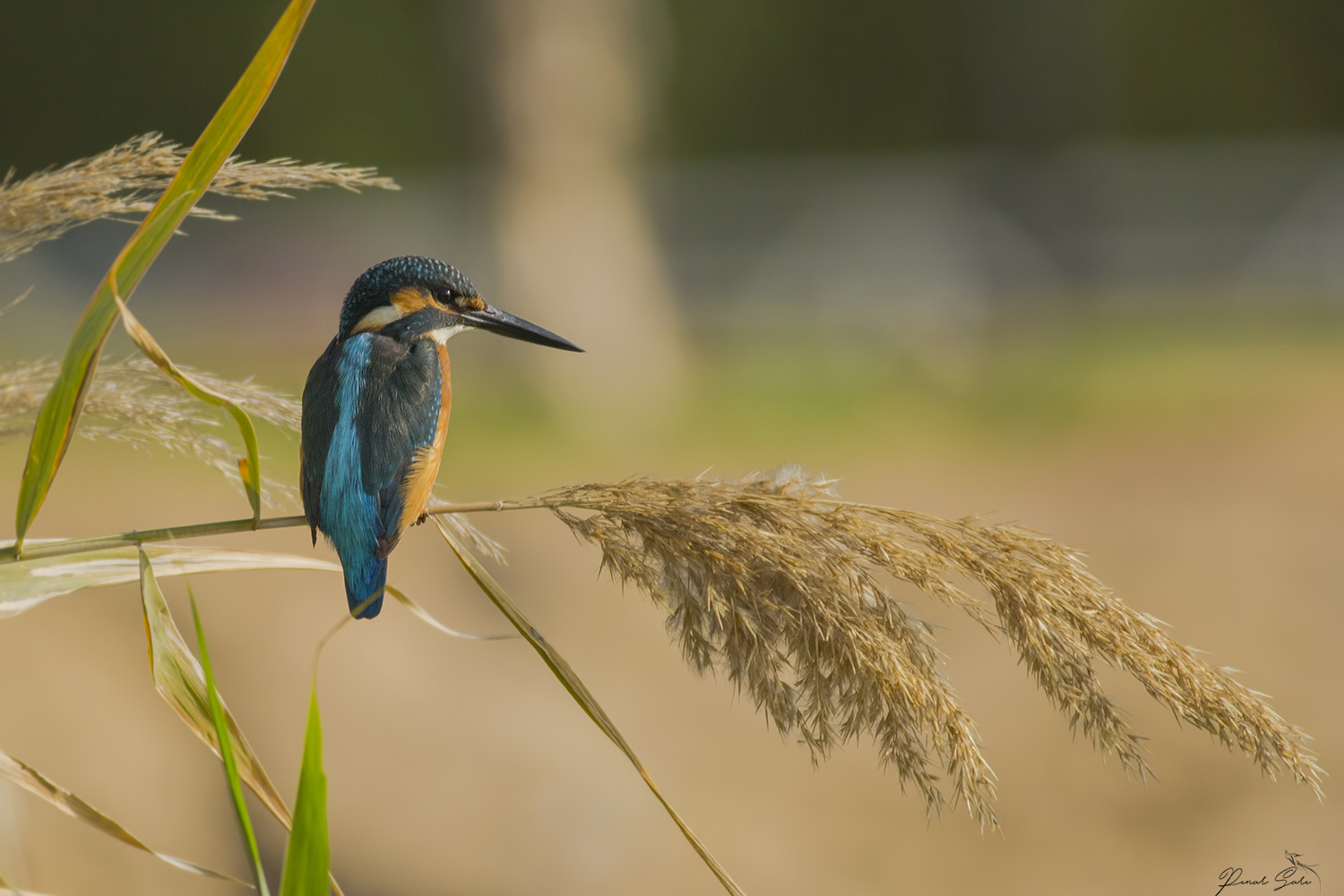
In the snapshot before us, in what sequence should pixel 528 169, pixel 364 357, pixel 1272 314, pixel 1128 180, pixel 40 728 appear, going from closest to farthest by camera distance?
1. pixel 364 357
2. pixel 40 728
3. pixel 528 169
4. pixel 1272 314
5. pixel 1128 180

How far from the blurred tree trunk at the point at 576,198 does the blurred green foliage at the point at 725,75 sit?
731 centimetres

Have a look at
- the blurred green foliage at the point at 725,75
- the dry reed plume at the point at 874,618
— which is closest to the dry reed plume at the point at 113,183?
the dry reed plume at the point at 874,618

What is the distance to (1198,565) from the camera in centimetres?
342

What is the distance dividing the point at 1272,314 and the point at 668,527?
27.0 feet

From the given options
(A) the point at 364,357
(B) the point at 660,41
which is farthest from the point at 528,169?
(A) the point at 364,357

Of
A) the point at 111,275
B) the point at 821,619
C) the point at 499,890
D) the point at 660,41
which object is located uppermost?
the point at 660,41

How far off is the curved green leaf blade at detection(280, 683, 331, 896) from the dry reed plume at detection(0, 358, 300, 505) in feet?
1.38

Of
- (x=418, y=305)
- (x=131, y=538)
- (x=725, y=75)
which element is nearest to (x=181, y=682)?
(x=131, y=538)

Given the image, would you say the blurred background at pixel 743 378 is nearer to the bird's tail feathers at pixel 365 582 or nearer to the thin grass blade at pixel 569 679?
the bird's tail feathers at pixel 365 582

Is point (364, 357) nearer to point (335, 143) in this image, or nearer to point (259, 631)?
point (259, 631)

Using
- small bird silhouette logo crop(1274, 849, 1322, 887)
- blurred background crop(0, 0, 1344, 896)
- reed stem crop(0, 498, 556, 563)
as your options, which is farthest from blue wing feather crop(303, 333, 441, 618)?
small bird silhouette logo crop(1274, 849, 1322, 887)

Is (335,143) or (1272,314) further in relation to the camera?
(335,143)

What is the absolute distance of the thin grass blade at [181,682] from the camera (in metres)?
0.98

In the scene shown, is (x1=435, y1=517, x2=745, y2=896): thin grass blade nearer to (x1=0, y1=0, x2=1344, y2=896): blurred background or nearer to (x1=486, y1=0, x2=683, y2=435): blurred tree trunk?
(x1=0, y1=0, x2=1344, y2=896): blurred background
